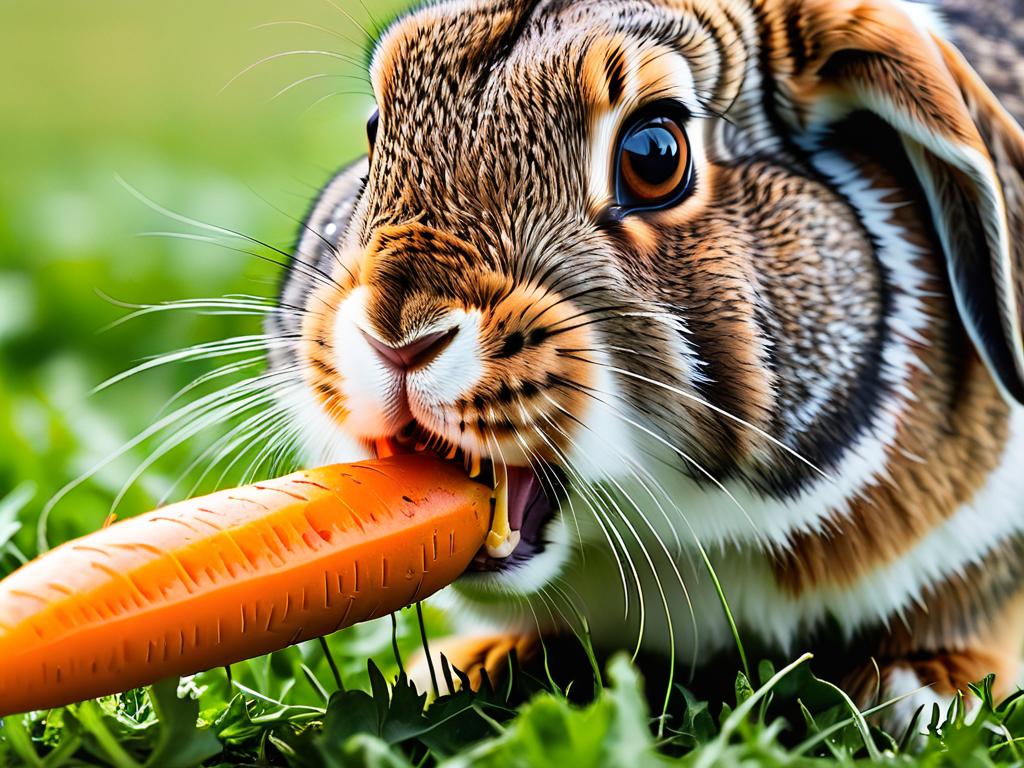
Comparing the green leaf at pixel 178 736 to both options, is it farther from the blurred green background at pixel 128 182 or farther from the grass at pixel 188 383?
the blurred green background at pixel 128 182

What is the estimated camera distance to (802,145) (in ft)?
7.70

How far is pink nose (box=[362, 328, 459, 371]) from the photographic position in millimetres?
1938

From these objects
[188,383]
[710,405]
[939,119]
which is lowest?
[188,383]

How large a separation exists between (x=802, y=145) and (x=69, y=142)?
5558 mm

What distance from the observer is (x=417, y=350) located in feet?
6.40

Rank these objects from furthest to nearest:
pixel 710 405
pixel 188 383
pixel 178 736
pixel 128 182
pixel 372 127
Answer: pixel 128 182 < pixel 188 383 < pixel 372 127 < pixel 710 405 < pixel 178 736

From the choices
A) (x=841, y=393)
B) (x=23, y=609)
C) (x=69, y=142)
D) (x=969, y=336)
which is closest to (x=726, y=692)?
(x=841, y=393)

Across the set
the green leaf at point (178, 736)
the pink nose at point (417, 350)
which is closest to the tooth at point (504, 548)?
the pink nose at point (417, 350)

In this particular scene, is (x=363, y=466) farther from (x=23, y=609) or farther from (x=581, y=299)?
(x=23, y=609)

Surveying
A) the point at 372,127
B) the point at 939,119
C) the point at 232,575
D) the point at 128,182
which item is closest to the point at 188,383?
the point at 372,127

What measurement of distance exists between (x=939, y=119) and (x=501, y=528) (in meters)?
0.96

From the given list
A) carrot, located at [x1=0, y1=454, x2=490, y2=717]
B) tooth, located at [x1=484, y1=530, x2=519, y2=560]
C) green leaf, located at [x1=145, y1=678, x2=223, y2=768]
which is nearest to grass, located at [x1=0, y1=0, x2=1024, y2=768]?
green leaf, located at [x1=145, y1=678, x2=223, y2=768]

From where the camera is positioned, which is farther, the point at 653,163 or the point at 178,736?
the point at 653,163

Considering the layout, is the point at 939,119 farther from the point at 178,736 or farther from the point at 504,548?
the point at 178,736
